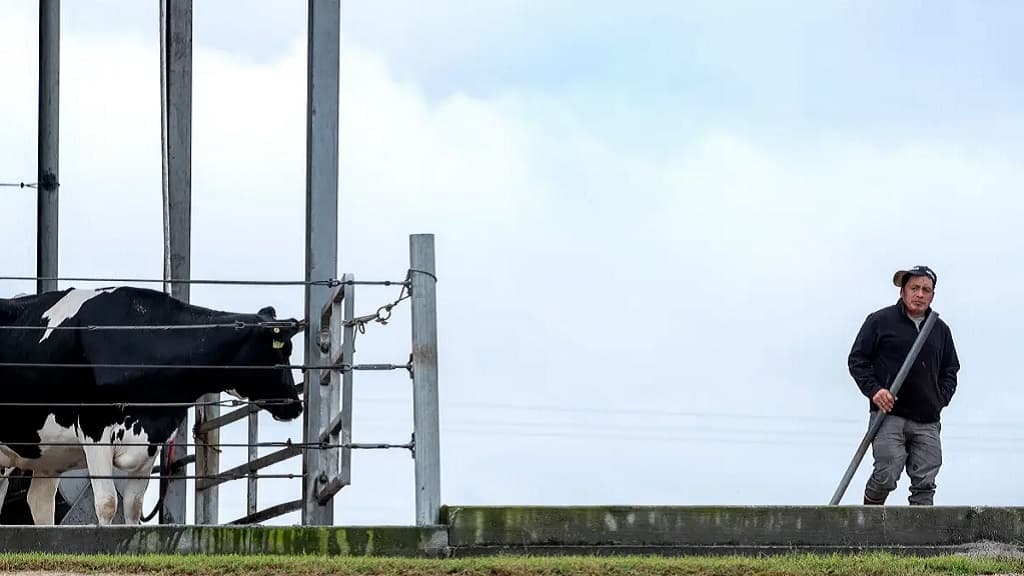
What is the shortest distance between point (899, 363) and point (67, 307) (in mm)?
5810

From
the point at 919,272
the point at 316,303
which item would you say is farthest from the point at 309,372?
the point at 919,272

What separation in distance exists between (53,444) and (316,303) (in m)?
2.09

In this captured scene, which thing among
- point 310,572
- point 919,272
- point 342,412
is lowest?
point 310,572

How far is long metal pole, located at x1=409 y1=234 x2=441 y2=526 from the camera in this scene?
10625mm

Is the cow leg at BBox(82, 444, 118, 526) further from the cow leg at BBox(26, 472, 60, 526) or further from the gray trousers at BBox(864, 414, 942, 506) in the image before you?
the gray trousers at BBox(864, 414, 942, 506)

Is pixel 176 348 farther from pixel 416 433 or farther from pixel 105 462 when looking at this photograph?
pixel 416 433

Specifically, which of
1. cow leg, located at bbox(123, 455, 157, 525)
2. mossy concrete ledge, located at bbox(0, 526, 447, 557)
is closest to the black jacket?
mossy concrete ledge, located at bbox(0, 526, 447, 557)

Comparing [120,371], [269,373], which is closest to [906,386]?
[269,373]

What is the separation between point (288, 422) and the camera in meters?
15.3

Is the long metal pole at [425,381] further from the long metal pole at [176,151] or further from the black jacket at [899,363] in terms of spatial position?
the long metal pole at [176,151]

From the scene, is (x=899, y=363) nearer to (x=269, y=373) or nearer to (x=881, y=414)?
(x=881, y=414)

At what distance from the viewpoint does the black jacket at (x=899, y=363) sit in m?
13.1

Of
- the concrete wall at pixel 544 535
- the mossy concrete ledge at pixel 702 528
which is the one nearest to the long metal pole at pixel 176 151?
the concrete wall at pixel 544 535

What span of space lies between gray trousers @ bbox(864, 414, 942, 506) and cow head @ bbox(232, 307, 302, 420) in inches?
157
